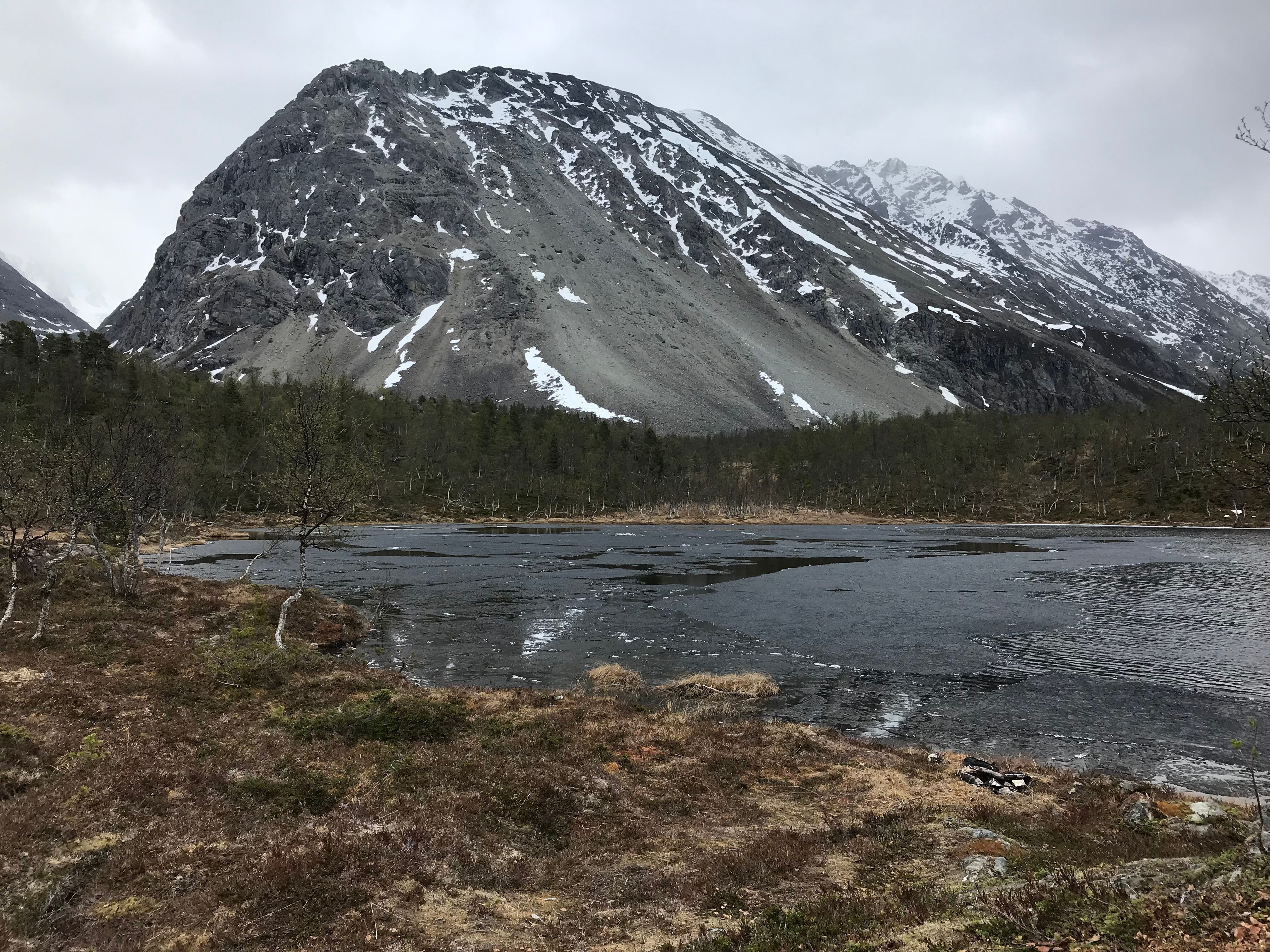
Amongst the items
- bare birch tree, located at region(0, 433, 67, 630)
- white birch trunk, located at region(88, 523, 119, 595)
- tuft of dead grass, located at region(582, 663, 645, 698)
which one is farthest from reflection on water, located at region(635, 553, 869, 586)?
bare birch tree, located at region(0, 433, 67, 630)

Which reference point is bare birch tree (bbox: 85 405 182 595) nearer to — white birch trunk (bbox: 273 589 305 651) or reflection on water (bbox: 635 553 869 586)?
white birch trunk (bbox: 273 589 305 651)

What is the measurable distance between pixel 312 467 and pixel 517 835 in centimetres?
2227

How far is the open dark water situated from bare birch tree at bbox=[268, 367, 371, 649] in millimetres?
7051

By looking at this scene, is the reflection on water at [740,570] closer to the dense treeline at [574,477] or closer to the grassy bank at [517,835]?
the grassy bank at [517,835]

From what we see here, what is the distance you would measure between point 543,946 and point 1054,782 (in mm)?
15629

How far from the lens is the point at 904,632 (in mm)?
44094

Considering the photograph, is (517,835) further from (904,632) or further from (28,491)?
(904,632)

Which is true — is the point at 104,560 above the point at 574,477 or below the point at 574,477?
below

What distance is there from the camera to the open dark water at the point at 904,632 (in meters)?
26.7

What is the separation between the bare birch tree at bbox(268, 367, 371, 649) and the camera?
31.1 meters

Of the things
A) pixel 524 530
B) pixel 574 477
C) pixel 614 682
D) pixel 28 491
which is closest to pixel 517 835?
pixel 614 682

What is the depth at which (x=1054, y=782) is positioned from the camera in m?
18.9

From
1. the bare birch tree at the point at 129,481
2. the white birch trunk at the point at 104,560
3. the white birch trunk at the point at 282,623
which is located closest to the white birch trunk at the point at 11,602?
the bare birch tree at the point at 129,481

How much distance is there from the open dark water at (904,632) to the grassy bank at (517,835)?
6.90 m
